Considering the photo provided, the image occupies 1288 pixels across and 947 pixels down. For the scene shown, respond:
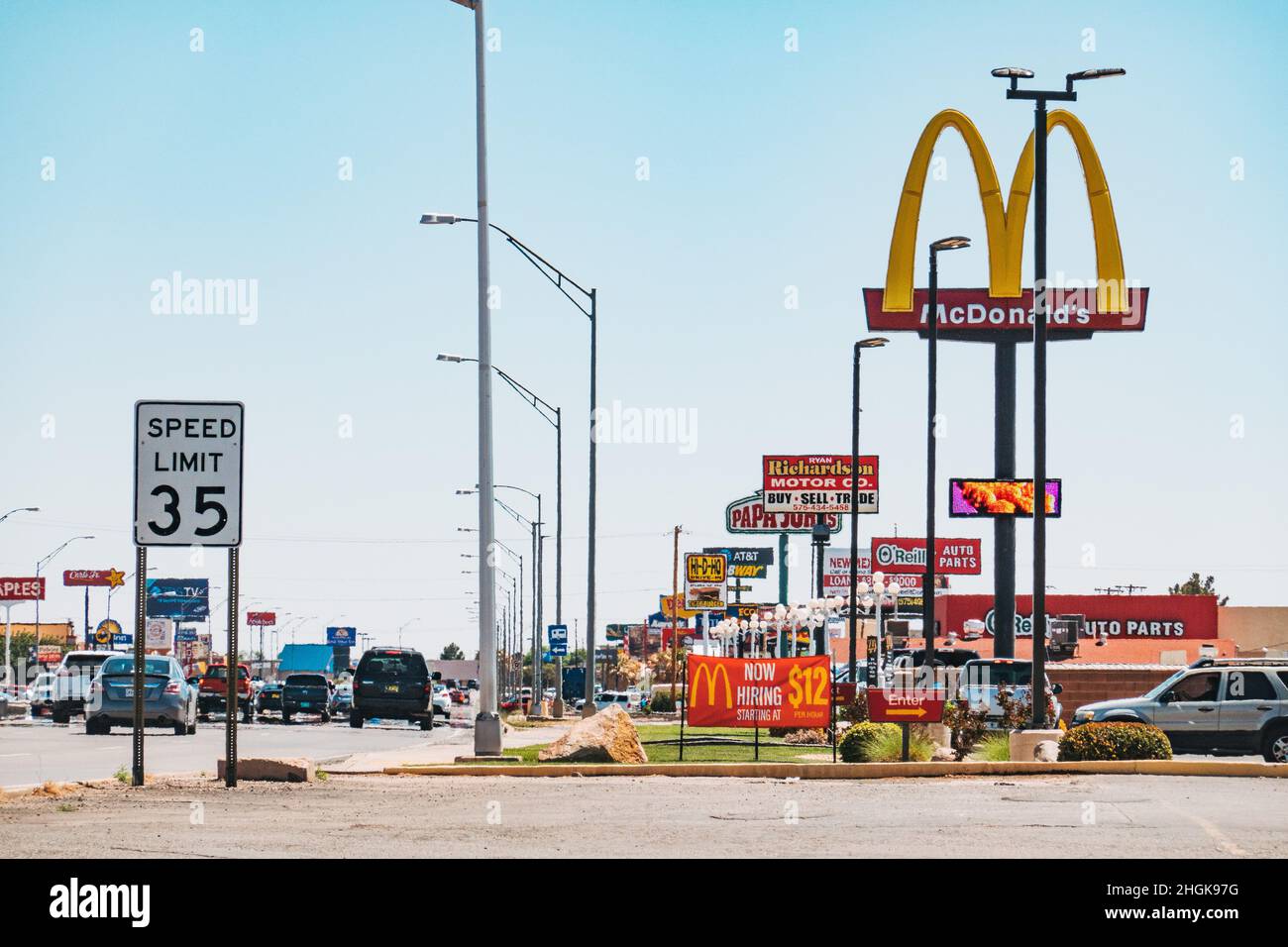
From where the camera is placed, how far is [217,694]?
48938mm

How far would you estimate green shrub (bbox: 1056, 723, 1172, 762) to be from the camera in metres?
24.5

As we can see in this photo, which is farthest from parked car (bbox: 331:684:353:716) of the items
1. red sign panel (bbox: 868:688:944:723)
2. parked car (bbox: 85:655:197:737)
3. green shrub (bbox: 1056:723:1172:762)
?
green shrub (bbox: 1056:723:1172:762)

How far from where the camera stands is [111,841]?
1342 centimetres

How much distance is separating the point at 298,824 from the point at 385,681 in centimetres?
3154

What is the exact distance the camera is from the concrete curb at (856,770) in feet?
77.3

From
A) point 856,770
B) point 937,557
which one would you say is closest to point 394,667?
A: point 856,770

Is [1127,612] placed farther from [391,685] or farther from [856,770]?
[856,770]

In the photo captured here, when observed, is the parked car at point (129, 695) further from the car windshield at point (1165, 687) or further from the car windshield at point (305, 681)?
the car windshield at point (1165, 687)

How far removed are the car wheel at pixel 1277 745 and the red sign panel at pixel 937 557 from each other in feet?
238

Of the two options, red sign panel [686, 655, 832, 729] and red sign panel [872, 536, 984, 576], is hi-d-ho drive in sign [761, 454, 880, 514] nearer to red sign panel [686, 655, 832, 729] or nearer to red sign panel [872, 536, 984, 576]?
red sign panel [872, 536, 984, 576]

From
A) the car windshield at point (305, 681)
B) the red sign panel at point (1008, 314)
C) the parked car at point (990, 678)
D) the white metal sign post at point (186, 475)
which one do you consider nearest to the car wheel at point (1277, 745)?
the parked car at point (990, 678)

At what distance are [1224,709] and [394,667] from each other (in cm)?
2432
